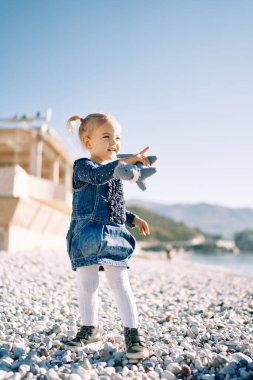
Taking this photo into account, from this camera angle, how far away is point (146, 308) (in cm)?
468

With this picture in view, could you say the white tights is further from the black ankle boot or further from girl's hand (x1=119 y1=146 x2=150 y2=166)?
girl's hand (x1=119 y1=146 x2=150 y2=166)

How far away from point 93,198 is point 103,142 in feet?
1.39

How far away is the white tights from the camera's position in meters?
2.61

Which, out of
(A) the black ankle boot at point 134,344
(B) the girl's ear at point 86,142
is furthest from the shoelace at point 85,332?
(B) the girl's ear at point 86,142

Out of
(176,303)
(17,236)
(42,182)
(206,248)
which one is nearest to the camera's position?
(176,303)

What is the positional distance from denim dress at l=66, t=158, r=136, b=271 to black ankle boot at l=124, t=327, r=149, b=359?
0.47 meters

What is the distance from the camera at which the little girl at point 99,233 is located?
253 centimetres

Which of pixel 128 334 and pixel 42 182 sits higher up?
pixel 42 182

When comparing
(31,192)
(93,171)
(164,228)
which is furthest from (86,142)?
(164,228)

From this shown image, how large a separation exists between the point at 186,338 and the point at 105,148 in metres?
1.86

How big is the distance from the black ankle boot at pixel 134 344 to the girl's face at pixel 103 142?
50.3 inches

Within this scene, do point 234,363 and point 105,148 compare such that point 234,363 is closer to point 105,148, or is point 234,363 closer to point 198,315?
point 105,148

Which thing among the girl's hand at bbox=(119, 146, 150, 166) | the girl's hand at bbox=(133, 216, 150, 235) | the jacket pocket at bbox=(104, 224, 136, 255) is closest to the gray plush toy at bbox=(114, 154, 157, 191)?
the girl's hand at bbox=(119, 146, 150, 166)

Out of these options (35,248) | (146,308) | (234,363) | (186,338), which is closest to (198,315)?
(146,308)
